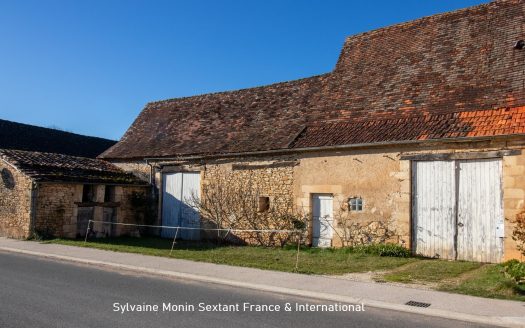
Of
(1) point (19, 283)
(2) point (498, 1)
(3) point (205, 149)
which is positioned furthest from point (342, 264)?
(2) point (498, 1)

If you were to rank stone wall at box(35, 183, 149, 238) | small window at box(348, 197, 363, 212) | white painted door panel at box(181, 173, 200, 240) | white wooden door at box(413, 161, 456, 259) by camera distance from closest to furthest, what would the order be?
1. white wooden door at box(413, 161, 456, 259)
2. small window at box(348, 197, 363, 212)
3. stone wall at box(35, 183, 149, 238)
4. white painted door panel at box(181, 173, 200, 240)

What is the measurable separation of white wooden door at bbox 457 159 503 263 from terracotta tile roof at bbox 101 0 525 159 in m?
1.14

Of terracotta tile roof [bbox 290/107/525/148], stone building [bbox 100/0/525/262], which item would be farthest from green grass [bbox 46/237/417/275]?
terracotta tile roof [bbox 290/107/525/148]

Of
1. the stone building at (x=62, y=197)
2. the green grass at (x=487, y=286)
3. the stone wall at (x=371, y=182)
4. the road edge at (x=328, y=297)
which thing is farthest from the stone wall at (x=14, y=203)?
the green grass at (x=487, y=286)

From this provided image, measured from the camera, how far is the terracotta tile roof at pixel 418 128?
11039mm

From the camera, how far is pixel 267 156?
49.8 ft

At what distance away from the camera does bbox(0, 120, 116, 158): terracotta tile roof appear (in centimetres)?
2552

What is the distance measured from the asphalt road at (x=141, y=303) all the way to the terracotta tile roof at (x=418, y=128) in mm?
6391

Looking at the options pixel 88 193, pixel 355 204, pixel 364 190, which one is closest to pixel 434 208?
pixel 364 190

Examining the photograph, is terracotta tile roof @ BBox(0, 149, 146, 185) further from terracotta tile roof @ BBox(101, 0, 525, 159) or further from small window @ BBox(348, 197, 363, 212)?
small window @ BBox(348, 197, 363, 212)

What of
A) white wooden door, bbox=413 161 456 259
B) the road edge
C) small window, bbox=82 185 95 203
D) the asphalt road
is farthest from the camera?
small window, bbox=82 185 95 203

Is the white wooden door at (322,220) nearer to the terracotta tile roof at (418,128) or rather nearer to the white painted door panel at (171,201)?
the terracotta tile roof at (418,128)

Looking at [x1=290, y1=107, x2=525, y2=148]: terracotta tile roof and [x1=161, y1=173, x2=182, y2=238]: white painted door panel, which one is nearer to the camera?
[x1=290, y1=107, x2=525, y2=148]: terracotta tile roof

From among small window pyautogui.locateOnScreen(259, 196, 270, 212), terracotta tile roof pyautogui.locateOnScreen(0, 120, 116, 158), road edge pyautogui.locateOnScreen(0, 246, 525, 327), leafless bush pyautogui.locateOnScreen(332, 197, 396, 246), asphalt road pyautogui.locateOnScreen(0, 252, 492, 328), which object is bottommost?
asphalt road pyautogui.locateOnScreen(0, 252, 492, 328)
